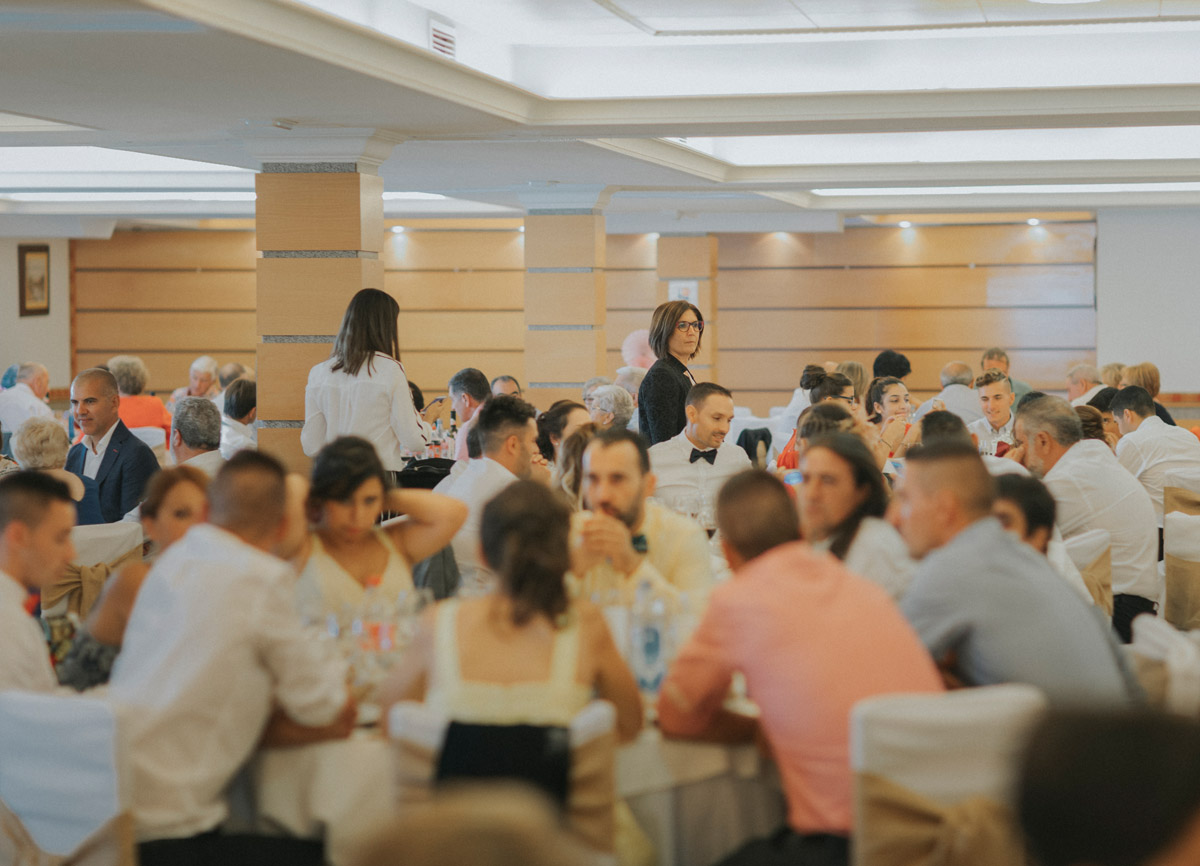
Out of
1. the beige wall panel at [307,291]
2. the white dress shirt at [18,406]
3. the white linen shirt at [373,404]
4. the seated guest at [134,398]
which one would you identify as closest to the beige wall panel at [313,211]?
the beige wall panel at [307,291]

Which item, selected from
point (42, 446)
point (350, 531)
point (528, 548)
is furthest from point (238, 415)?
point (528, 548)

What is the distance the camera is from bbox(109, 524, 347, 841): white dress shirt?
251 centimetres

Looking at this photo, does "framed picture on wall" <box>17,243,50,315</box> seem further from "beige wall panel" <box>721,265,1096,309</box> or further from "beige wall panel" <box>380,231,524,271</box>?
"beige wall panel" <box>721,265,1096,309</box>

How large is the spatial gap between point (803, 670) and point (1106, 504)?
119 inches

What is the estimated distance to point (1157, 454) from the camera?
6.45 meters

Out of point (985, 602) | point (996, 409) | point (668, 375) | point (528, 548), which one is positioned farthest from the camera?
point (996, 409)

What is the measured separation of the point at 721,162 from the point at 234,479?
672cm

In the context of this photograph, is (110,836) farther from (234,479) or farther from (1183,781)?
(1183,781)

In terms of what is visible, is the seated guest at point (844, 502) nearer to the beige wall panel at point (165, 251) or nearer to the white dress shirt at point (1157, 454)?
the white dress shirt at point (1157, 454)

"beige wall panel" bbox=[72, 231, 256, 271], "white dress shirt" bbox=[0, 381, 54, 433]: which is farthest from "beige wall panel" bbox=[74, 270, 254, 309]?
"white dress shirt" bbox=[0, 381, 54, 433]

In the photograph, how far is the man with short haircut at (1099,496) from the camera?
489 cm

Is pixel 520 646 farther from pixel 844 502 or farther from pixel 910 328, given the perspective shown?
pixel 910 328

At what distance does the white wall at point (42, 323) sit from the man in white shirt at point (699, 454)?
33.8 feet

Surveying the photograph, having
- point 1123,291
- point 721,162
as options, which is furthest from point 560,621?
point 1123,291
